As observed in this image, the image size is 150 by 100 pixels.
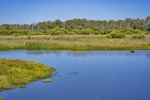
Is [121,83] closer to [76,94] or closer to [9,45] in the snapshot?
[76,94]

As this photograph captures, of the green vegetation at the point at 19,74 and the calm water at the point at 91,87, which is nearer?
the calm water at the point at 91,87

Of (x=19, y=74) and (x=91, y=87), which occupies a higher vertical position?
(x=19, y=74)

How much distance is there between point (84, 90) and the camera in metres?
15.9

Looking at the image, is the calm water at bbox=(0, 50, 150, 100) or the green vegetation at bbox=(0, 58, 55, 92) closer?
the calm water at bbox=(0, 50, 150, 100)

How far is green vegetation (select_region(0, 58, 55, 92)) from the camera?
1653 cm

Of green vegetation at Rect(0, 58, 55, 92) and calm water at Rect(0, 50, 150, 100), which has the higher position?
green vegetation at Rect(0, 58, 55, 92)

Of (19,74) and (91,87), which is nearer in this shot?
(91,87)

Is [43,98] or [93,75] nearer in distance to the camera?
[43,98]

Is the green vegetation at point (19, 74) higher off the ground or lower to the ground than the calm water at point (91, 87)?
higher

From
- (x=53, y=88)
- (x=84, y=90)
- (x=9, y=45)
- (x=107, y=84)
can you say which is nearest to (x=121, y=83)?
(x=107, y=84)

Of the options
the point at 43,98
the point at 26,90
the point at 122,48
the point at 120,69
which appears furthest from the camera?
the point at 122,48

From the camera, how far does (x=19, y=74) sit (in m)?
18.5

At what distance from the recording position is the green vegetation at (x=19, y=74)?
16.5m

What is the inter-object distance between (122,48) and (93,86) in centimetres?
2709
